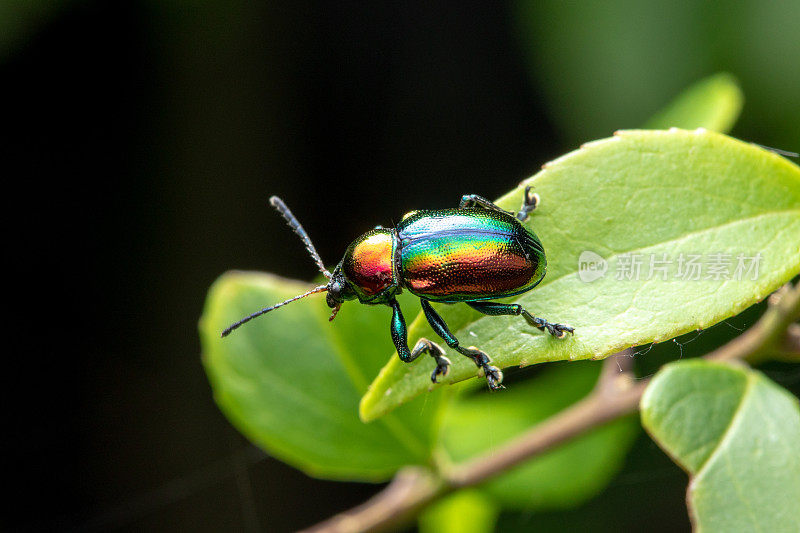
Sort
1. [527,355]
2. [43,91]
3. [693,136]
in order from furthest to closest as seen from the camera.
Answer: [43,91] → [693,136] → [527,355]

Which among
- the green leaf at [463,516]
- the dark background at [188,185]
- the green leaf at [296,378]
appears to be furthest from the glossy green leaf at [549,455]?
the dark background at [188,185]

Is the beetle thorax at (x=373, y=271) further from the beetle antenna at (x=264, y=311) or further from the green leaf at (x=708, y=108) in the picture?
the green leaf at (x=708, y=108)

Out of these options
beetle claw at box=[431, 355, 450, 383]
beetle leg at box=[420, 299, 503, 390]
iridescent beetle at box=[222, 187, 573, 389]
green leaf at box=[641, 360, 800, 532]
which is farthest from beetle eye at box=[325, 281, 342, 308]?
green leaf at box=[641, 360, 800, 532]

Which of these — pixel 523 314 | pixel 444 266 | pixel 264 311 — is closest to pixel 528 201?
pixel 523 314

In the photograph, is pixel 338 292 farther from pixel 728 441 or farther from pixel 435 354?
pixel 728 441

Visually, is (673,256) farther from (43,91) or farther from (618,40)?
(43,91)

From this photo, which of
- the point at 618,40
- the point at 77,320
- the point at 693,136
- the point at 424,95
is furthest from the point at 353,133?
the point at 693,136
